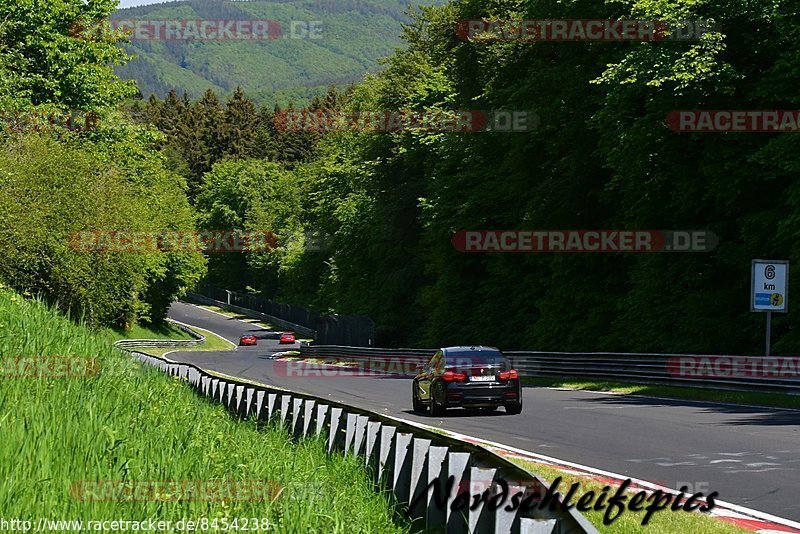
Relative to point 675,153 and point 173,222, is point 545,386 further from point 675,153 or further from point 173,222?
point 173,222

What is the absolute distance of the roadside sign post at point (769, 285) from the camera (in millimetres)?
28453

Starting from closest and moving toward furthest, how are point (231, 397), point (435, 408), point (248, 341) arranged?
point (231, 397) → point (435, 408) → point (248, 341)

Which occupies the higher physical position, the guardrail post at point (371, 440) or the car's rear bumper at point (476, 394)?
the guardrail post at point (371, 440)

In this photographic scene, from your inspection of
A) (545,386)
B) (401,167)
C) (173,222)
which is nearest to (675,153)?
(545,386)

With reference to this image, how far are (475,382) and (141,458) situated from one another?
14.4 m

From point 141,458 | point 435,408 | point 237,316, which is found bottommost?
point 237,316

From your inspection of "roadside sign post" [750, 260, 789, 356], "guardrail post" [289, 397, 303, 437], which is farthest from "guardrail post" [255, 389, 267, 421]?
"roadside sign post" [750, 260, 789, 356]

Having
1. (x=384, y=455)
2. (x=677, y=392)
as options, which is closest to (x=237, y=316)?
(x=677, y=392)

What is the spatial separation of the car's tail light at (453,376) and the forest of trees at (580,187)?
1203cm

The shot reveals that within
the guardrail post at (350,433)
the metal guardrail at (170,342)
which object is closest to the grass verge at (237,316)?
the metal guardrail at (170,342)

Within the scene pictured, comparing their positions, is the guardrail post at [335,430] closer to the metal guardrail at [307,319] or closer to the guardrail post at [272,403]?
the guardrail post at [272,403]

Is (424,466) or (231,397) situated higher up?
(424,466)

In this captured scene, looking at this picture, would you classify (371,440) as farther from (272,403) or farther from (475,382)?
(475,382)

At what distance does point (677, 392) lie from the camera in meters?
30.2
